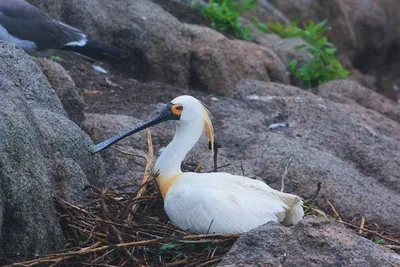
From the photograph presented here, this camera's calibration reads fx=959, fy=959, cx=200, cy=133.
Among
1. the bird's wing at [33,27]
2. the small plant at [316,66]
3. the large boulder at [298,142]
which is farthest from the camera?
the small plant at [316,66]

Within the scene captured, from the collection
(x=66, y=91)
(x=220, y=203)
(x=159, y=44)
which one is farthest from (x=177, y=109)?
(x=159, y=44)

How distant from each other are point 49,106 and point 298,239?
8.72 ft

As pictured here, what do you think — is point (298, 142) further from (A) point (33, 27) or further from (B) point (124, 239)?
(B) point (124, 239)

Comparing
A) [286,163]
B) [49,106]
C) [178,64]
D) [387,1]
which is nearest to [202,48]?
[178,64]

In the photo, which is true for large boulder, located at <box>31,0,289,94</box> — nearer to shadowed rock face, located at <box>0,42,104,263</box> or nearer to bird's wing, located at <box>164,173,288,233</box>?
shadowed rock face, located at <box>0,42,104,263</box>

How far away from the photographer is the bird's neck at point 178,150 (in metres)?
6.76

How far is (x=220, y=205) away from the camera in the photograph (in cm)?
609

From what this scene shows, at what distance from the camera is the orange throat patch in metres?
6.54

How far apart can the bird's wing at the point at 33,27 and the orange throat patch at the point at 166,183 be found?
3311 millimetres

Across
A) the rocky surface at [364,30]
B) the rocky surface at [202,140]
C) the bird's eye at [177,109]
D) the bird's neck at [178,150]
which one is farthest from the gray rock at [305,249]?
the rocky surface at [364,30]

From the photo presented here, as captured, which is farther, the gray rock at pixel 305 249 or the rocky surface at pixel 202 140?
the rocky surface at pixel 202 140

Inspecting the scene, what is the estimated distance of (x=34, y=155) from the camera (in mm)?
5559

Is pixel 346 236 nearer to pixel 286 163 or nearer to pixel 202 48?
pixel 286 163

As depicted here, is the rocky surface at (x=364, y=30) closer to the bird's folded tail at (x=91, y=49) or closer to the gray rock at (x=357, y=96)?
the gray rock at (x=357, y=96)
